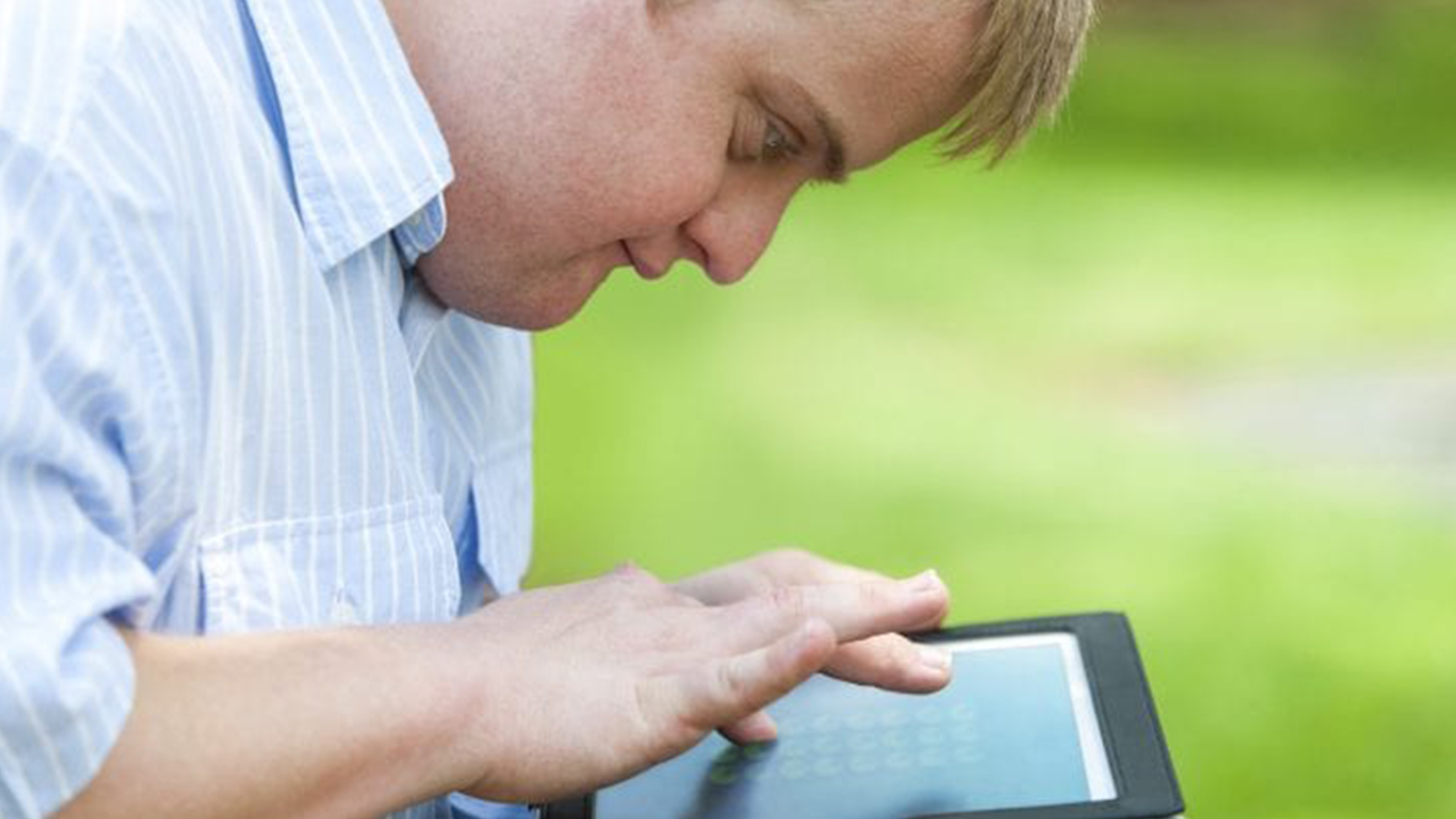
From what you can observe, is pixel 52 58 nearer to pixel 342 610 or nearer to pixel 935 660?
pixel 342 610

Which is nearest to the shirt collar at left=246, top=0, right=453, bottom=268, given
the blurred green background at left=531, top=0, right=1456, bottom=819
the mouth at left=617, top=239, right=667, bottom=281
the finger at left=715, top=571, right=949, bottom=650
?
the mouth at left=617, top=239, right=667, bottom=281

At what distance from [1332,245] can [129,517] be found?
268cm

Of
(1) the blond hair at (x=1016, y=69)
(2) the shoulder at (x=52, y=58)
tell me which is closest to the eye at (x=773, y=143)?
(1) the blond hair at (x=1016, y=69)

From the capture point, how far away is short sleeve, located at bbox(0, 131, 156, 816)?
0.83 meters

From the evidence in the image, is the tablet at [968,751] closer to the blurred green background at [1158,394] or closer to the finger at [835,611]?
the finger at [835,611]

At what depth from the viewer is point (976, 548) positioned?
260 cm

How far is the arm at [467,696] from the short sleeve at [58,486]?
3 centimetres

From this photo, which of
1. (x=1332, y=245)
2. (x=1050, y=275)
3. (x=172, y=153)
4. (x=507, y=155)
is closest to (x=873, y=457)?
(x=1050, y=275)

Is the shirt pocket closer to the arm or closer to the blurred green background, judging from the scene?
the arm

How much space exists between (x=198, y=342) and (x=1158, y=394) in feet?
7.02

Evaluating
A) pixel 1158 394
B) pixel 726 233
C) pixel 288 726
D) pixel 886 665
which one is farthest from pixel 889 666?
pixel 1158 394

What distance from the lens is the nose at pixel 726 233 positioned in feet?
3.93

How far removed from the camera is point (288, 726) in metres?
0.93

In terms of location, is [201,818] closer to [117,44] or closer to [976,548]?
[117,44]
